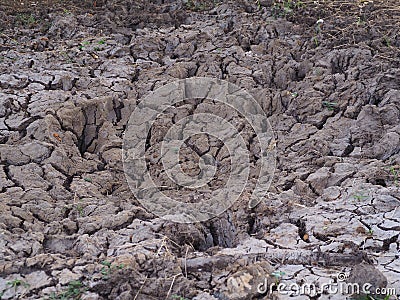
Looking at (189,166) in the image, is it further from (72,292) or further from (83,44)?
(83,44)

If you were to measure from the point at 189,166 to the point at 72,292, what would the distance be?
150cm

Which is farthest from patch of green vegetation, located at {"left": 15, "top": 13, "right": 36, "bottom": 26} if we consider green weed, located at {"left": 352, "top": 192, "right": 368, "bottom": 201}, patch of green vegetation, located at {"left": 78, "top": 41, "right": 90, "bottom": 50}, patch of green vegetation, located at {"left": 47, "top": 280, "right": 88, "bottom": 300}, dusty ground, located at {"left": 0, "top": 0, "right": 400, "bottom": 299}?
green weed, located at {"left": 352, "top": 192, "right": 368, "bottom": 201}

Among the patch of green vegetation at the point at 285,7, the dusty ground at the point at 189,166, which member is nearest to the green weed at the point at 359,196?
the dusty ground at the point at 189,166

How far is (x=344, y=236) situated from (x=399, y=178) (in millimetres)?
750

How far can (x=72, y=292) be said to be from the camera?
2477mm

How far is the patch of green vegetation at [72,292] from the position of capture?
2.45 m

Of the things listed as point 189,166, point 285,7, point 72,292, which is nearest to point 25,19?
point 285,7

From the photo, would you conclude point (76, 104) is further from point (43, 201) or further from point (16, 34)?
point (16, 34)

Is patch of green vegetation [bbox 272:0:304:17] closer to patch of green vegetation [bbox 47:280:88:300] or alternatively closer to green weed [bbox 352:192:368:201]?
green weed [bbox 352:192:368:201]

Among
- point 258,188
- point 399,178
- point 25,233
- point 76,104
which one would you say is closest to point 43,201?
point 25,233

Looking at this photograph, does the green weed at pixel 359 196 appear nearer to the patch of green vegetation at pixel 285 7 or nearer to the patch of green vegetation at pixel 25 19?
the patch of green vegetation at pixel 285 7

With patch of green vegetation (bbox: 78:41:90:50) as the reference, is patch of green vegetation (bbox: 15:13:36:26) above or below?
above

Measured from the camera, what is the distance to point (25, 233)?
9.57 feet

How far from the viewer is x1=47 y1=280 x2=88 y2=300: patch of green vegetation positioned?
96.3 inches
